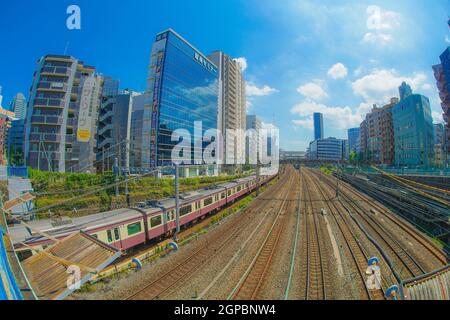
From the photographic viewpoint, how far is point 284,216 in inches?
661

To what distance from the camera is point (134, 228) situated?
1009 cm

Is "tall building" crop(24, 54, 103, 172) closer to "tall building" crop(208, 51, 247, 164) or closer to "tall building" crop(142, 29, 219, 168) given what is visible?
"tall building" crop(142, 29, 219, 168)

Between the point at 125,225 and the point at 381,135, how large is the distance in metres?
69.5

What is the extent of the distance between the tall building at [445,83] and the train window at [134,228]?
42.8 metres

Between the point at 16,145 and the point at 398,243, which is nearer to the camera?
the point at 398,243

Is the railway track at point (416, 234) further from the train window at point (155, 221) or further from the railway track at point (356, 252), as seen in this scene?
the train window at point (155, 221)

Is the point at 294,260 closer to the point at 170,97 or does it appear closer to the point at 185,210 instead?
the point at 185,210

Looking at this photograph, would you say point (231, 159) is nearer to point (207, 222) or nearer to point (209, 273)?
point (207, 222)

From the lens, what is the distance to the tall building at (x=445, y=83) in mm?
27312

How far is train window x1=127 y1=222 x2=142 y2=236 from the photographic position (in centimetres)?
981

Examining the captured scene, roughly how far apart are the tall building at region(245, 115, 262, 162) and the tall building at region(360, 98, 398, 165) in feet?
139

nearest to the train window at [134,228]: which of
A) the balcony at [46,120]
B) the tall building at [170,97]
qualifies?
the tall building at [170,97]

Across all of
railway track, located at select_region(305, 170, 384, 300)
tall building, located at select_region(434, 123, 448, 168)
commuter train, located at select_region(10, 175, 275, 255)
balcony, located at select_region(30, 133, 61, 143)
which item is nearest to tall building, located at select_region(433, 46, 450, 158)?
tall building, located at select_region(434, 123, 448, 168)

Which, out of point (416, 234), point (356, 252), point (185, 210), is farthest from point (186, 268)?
point (416, 234)
